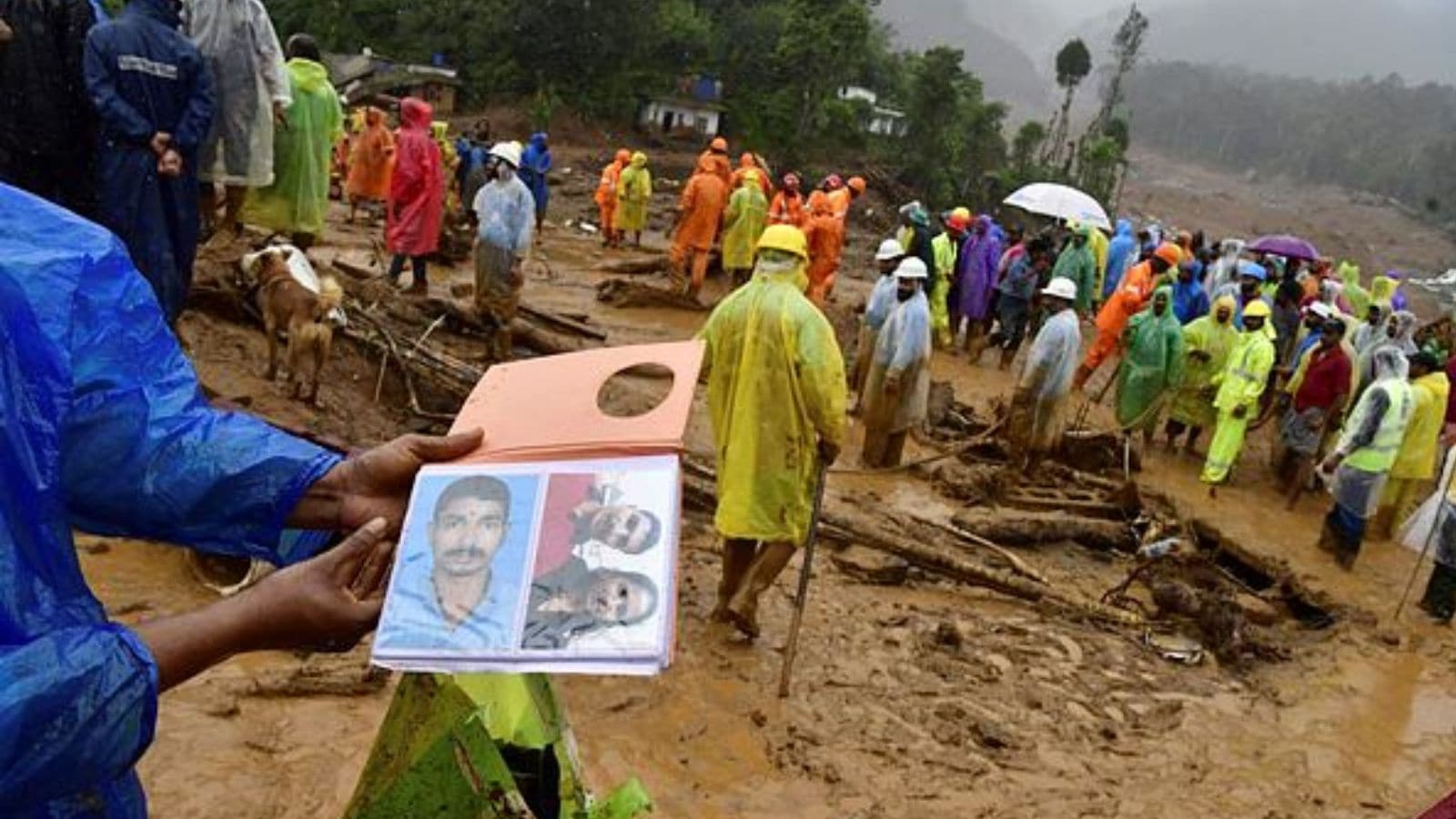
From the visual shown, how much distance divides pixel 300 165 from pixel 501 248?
2.37 metres

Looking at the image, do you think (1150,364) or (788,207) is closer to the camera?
(1150,364)

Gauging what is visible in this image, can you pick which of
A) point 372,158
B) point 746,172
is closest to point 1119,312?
point 746,172

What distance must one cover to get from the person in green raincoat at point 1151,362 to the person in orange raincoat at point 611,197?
8.83 metres

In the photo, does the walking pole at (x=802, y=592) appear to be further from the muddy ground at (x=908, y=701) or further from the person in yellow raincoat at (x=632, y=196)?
the person in yellow raincoat at (x=632, y=196)

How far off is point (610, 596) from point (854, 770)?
305cm

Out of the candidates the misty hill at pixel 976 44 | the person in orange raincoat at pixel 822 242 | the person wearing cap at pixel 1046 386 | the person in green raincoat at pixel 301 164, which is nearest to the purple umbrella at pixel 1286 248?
the person in orange raincoat at pixel 822 242

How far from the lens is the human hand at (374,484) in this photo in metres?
1.50

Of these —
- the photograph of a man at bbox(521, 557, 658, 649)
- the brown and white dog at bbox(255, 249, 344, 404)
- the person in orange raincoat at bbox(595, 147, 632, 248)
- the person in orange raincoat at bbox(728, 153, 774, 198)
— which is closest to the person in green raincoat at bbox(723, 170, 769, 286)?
the person in orange raincoat at bbox(728, 153, 774, 198)

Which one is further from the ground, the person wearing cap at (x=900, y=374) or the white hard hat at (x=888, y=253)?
the white hard hat at (x=888, y=253)

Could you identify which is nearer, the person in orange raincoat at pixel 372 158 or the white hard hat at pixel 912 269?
the white hard hat at pixel 912 269

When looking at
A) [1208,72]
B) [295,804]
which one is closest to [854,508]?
[295,804]

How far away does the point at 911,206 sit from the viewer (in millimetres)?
11961

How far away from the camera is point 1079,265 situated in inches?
488

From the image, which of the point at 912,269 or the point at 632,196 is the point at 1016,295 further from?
the point at 632,196
